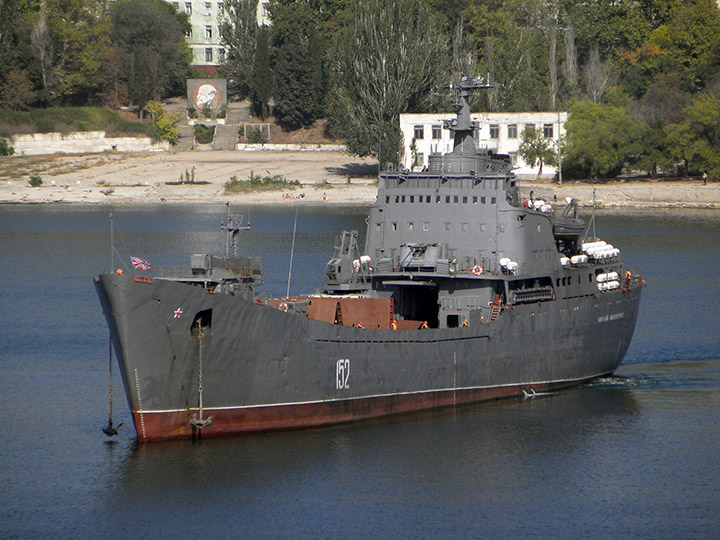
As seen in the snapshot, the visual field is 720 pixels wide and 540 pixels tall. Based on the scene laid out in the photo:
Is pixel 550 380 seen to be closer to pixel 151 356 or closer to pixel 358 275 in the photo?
pixel 358 275

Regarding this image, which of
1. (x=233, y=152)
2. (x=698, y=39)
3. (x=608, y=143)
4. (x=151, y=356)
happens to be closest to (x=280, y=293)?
(x=151, y=356)

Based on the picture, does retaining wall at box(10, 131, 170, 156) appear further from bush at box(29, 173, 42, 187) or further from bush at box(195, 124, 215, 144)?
bush at box(29, 173, 42, 187)

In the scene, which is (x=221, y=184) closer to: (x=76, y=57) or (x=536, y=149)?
(x=76, y=57)

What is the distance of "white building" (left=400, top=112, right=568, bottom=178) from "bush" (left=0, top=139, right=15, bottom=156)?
4134 cm

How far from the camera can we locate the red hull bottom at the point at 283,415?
3122cm

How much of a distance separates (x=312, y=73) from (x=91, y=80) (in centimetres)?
2482

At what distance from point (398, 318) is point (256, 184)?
228 feet

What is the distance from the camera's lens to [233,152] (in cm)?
12231

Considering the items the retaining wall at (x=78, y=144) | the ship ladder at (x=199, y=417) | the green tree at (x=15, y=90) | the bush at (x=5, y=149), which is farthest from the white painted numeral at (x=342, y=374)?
the green tree at (x=15, y=90)

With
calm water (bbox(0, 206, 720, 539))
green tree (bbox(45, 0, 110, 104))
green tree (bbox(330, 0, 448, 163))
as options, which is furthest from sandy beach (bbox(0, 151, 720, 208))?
calm water (bbox(0, 206, 720, 539))

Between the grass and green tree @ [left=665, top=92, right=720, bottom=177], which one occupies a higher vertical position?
green tree @ [left=665, top=92, right=720, bottom=177]

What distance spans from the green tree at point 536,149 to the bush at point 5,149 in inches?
2057

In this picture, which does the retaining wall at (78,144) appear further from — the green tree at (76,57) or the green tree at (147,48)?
the green tree at (147,48)

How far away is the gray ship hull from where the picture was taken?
1197 inches
